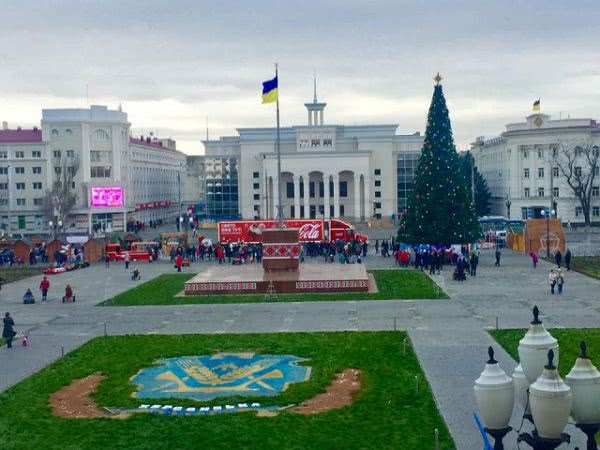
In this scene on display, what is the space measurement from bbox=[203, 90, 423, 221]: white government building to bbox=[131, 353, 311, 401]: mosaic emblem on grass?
6947 cm

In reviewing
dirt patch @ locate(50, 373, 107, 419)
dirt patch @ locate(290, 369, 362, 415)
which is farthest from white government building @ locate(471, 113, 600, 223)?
dirt patch @ locate(50, 373, 107, 419)

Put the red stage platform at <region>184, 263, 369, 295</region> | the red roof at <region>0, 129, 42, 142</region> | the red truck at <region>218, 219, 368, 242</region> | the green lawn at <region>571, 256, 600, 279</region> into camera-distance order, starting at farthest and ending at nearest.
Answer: the red roof at <region>0, 129, 42, 142</region> → the red truck at <region>218, 219, 368, 242</region> → the green lawn at <region>571, 256, 600, 279</region> → the red stage platform at <region>184, 263, 369, 295</region>

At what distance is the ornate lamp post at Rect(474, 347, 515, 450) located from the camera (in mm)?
8406

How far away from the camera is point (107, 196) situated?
89812 mm

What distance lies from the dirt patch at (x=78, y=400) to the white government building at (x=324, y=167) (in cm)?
7180

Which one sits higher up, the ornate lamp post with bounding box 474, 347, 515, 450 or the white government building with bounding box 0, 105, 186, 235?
the white government building with bounding box 0, 105, 186, 235

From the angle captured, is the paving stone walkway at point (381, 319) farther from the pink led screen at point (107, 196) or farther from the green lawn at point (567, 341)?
the pink led screen at point (107, 196)

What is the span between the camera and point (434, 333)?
2625 centimetres

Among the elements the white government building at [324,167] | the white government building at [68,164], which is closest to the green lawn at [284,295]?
the white government building at [68,164]

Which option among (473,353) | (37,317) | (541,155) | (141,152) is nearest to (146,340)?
(37,317)

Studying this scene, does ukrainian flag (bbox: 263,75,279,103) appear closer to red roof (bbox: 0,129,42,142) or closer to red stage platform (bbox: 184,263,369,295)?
red stage platform (bbox: 184,263,369,295)

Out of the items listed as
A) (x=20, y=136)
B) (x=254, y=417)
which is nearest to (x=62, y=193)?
(x=20, y=136)

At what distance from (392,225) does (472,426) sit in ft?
242

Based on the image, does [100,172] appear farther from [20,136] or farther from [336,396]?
[336,396]
